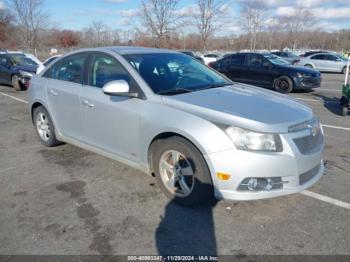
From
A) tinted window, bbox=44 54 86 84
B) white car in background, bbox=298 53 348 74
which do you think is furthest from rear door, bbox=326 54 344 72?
tinted window, bbox=44 54 86 84

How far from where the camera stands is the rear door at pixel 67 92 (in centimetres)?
446

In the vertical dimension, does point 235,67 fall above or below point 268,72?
above

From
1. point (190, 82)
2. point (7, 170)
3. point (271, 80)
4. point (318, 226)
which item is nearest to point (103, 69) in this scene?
point (190, 82)

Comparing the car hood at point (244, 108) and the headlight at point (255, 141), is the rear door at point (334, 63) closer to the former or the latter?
the car hood at point (244, 108)

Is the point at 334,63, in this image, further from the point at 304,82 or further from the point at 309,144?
the point at 309,144

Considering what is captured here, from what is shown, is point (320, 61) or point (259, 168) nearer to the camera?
point (259, 168)

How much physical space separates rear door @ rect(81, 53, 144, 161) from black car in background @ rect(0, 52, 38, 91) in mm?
9634

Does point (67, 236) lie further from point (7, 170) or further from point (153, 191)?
point (7, 170)

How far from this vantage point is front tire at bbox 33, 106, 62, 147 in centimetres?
521

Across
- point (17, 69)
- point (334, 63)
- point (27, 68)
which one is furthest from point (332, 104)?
point (334, 63)

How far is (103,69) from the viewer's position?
13.9ft

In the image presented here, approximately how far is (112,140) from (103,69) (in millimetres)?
960

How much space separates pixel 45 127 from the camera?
5.43 meters

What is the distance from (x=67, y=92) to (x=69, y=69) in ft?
1.35
